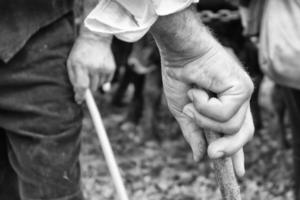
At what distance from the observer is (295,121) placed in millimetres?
2760

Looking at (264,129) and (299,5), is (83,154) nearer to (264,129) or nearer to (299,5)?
(264,129)

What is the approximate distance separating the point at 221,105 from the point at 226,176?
Result: 6.9 inches

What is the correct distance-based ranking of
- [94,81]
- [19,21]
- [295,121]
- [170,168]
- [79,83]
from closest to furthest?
1. [19,21]
2. [79,83]
3. [94,81]
4. [295,121]
5. [170,168]

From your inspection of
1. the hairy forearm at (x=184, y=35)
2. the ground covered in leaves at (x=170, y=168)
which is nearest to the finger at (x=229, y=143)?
the hairy forearm at (x=184, y=35)

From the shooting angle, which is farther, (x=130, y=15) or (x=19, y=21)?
(x=19, y=21)

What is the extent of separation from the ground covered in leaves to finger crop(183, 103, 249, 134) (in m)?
2.75

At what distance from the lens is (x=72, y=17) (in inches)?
85.0

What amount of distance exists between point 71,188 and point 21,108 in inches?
12.4

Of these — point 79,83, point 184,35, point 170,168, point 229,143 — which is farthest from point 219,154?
point 170,168

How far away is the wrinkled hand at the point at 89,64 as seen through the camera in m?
2.11

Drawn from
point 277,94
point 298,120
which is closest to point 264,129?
point 277,94

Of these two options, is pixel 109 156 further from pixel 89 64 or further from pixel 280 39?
pixel 280 39

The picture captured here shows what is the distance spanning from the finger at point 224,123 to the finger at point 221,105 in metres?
0.01

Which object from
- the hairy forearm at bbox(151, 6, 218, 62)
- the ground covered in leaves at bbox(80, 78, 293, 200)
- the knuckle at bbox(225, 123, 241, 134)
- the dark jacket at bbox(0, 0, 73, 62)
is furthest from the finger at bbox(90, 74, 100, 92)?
the ground covered in leaves at bbox(80, 78, 293, 200)
